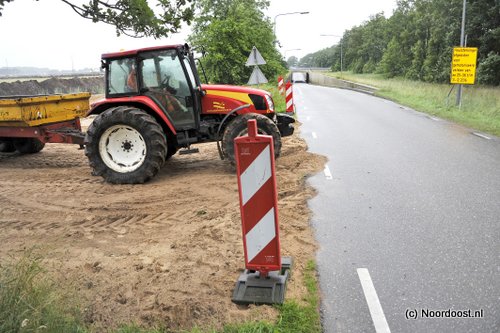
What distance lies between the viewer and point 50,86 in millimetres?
30609

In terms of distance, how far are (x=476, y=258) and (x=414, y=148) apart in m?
6.03

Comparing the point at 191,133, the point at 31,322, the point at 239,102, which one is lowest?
the point at 31,322

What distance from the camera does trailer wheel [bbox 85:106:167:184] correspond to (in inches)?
298

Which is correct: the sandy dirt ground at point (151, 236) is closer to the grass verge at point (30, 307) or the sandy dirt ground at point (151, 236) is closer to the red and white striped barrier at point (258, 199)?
the grass verge at point (30, 307)

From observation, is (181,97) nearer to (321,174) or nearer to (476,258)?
(321,174)

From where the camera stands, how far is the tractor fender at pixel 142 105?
7770mm

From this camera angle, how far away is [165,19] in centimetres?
413

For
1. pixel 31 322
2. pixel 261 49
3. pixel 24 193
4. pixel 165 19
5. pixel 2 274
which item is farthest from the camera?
pixel 261 49

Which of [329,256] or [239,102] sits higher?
[239,102]

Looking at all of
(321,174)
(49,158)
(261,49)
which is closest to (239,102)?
(321,174)

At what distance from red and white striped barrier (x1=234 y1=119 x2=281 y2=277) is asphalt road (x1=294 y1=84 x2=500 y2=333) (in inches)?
24.5

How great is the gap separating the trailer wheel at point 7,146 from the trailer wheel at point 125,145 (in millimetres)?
4197

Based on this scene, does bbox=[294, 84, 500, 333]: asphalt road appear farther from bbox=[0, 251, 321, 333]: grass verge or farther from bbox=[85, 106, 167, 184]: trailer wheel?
bbox=[85, 106, 167, 184]: trailer wheel

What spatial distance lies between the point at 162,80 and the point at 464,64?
14.4 metres
